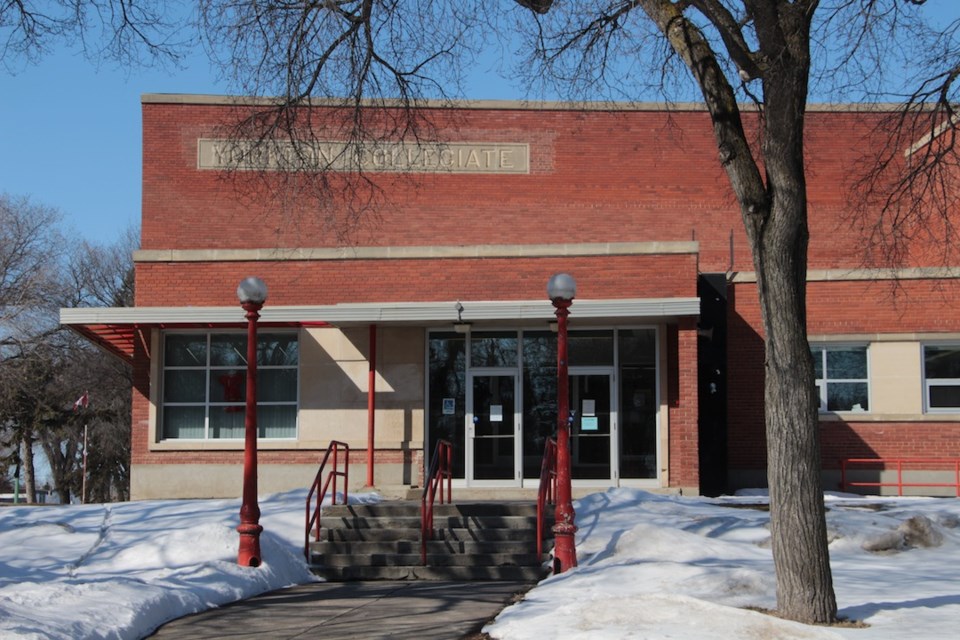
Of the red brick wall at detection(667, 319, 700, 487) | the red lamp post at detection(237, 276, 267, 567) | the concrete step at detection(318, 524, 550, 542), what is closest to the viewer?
the red lamp post at detection(237, 276, 267, 567)

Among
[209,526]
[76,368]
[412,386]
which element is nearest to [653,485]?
[412,386]

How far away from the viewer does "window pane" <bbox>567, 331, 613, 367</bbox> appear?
20.9 meters

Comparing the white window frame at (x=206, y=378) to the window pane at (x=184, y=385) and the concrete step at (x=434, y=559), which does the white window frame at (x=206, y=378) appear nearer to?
the window pane at (x=184, y=385)

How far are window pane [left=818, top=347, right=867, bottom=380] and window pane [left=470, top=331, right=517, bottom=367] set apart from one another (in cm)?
697

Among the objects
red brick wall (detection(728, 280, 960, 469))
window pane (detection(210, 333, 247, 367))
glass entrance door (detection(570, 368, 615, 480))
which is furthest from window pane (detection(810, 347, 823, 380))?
window pane (detection(210, 333, 247, 367))

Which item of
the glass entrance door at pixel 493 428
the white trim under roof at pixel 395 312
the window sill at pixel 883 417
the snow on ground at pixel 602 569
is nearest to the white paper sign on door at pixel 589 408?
the glass entrance door at pixel 493 428

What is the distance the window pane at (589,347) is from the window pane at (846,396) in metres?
5.36

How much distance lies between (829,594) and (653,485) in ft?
38.7

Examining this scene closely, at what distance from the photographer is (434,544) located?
47.5 feet

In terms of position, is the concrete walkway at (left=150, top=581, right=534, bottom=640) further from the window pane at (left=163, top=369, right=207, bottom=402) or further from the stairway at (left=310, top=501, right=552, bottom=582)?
the window pane at (left=163, top=369, right=207, bottom=402)

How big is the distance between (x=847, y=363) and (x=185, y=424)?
1365 centimetres

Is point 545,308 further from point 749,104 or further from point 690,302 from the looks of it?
point 749,104

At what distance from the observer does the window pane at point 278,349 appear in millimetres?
21828

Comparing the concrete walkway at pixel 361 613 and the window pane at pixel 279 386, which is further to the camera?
the window pane at pixel 279 386
